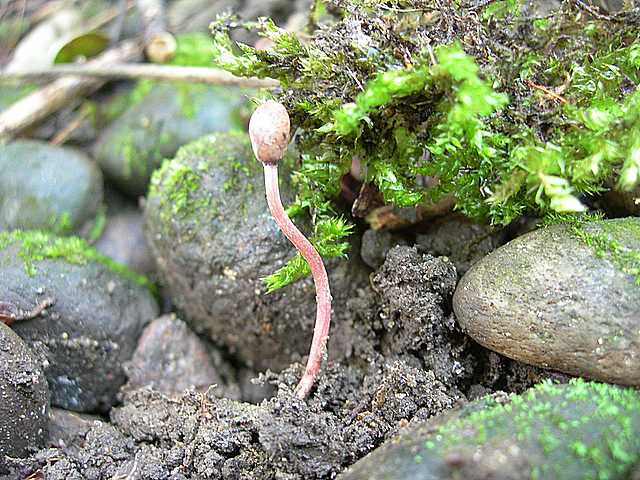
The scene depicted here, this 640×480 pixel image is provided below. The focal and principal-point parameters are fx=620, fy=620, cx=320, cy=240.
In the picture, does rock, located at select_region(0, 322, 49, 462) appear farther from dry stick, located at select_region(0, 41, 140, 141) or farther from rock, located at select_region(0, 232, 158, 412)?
dry stick, located at select_region(0, 41, 140, 141)

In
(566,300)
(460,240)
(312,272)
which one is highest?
(312,272)

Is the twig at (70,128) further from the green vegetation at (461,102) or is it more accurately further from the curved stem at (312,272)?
the curved stem at (312,272)

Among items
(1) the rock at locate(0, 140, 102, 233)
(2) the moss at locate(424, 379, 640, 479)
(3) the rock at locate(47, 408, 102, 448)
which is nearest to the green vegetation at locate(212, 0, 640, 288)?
(2) the moss at locate(424, 379, 640, 479)

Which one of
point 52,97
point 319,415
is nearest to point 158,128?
point 52,97

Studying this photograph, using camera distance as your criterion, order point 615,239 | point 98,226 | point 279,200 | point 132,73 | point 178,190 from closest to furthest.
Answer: point 615,239 < point 279,200 < point 178,190 < point 98,226 < point 132,73

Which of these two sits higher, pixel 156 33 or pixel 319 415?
pixel 156 33

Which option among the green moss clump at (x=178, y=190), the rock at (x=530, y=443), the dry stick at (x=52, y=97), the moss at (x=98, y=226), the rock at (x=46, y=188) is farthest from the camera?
the dry stick at (x=52, y=97)

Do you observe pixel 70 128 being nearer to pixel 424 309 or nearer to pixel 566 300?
pixel 424 309

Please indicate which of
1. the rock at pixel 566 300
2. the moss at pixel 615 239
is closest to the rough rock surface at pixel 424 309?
the rock at pixel 566 300
